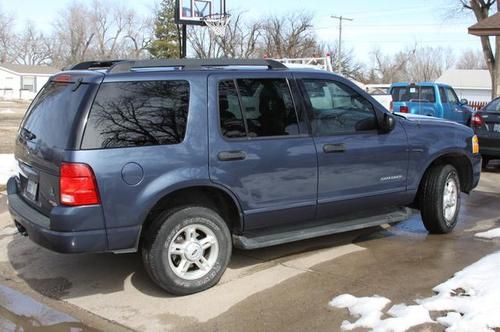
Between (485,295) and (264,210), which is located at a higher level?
(264,210)

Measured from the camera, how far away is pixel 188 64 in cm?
504

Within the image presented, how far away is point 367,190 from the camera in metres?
5.72

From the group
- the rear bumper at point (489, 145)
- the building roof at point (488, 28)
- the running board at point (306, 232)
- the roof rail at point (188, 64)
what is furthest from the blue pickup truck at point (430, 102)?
the roof rail at point (188, 64)

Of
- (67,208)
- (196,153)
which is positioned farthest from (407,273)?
(67,208)

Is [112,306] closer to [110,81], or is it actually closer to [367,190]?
[110,81]

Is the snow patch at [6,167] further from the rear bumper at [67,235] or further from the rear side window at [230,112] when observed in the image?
the rear side window at [230,112]

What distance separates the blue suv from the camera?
14.3 feet

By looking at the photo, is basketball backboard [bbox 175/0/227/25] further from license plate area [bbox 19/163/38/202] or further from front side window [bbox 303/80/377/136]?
license plate area [bbox 19/163/38/202]

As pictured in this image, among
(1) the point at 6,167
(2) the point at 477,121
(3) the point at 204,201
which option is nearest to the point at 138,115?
(3) the point at 204,201

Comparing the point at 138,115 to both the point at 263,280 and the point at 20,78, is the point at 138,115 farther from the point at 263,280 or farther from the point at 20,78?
the point at 20,78

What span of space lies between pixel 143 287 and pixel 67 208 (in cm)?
113

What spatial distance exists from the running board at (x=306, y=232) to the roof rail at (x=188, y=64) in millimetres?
1525

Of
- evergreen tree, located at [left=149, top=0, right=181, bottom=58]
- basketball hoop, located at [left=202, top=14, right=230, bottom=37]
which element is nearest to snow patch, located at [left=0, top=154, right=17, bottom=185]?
basketball hoop, located at [left=202, top=14, right=230, bottom=37]

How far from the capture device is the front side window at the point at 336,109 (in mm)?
5445
